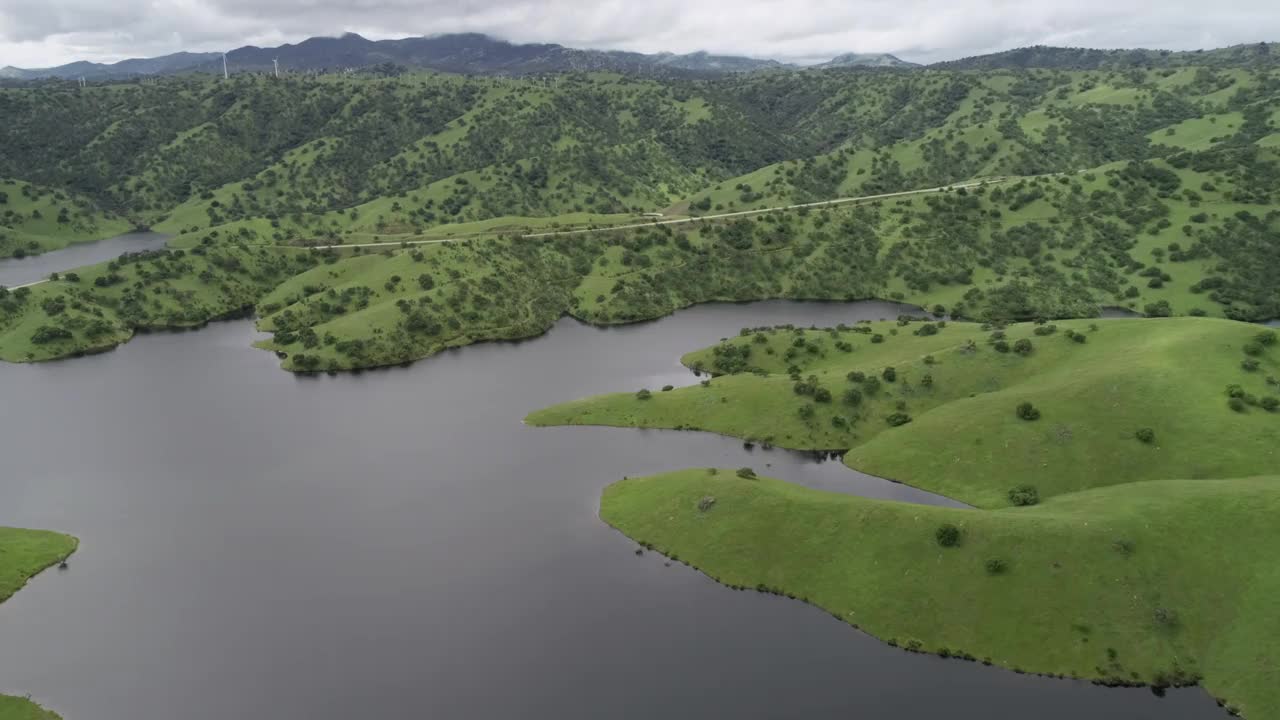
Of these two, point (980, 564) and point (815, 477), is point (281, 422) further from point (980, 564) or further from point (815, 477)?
point (980, 564)

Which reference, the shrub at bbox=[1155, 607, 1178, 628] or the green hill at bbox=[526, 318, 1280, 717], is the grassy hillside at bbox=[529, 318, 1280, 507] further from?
the shrub at bbox=[1155, 607, 1178, 628]

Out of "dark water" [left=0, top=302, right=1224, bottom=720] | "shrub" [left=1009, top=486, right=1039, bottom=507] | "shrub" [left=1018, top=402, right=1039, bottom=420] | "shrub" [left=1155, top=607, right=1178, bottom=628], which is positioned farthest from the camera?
"shrub" [left=1018, top=402, right=1039, bottom=420]

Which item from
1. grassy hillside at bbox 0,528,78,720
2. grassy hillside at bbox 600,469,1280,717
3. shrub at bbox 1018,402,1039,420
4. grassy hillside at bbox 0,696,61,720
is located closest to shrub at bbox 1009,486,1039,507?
grassy hillside at bbox 600,469,1280,717

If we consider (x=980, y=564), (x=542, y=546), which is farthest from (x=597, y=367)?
(x=980, y=564)

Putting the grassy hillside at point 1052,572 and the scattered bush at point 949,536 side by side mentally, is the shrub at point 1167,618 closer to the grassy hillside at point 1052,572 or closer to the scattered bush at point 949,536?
the grassy hillside at point 1052,572

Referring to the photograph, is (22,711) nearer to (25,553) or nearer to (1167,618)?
(25,553)

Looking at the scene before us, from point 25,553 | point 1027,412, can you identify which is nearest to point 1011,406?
point 1027,412
